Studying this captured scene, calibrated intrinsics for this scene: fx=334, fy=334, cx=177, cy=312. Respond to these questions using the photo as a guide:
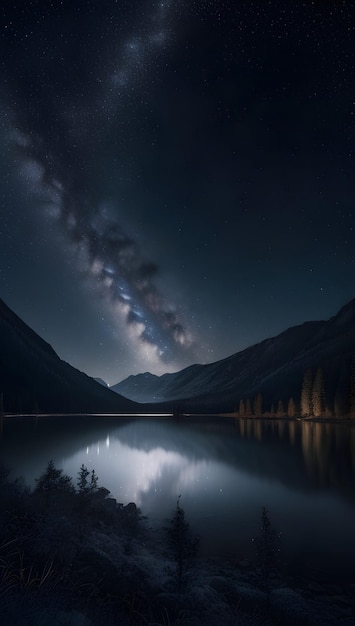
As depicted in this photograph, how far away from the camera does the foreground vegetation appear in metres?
6.46

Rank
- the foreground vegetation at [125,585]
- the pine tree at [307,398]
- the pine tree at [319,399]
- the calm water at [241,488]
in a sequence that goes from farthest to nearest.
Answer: the pine tree at [307,398] < the pine tree at [319,399] < the calm water at [241,488] < the foreground vegetation at [125,585]

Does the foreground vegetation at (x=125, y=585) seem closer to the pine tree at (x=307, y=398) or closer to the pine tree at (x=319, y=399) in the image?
the pine tree at (x=319, y=399)

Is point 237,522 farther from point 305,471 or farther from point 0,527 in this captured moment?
point 305,471

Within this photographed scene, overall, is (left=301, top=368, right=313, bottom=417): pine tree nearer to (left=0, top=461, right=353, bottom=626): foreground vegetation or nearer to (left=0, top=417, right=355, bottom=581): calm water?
(left=0, top=417, right=355, bottom=581): calm water

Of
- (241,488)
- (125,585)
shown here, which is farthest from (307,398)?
(125,585)

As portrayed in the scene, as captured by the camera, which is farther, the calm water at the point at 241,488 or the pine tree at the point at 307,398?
the pine tree at the point at 307,398

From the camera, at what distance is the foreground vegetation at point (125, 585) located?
6464 millimetres

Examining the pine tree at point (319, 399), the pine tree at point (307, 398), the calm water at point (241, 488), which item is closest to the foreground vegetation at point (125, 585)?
the calm water at point (241, 488)

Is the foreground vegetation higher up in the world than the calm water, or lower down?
higher up

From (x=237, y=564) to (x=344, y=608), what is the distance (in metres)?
5.18

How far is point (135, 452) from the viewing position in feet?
209

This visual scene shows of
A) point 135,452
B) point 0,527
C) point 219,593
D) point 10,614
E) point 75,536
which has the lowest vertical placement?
point 135,452

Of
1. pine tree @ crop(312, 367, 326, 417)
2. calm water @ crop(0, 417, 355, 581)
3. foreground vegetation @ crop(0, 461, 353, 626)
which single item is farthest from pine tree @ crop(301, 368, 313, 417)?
foreground vegetation @ crop(0, 461, 353, 626)

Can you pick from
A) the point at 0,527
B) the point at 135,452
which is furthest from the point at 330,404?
the point at 0,527
